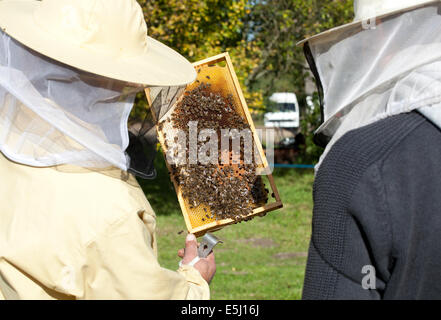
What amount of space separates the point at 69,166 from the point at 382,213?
1078mm

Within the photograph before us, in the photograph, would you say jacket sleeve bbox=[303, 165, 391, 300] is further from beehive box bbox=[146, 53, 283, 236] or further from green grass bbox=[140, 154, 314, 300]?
green grass bbox=[140, 154, 314, 300]

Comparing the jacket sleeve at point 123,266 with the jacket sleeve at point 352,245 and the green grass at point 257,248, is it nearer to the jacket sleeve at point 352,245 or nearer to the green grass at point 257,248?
the jacket sleeve at point 352,245

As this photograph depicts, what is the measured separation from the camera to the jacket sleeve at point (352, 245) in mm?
1336

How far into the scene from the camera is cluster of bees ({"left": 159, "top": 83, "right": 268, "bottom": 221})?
278 centimetres

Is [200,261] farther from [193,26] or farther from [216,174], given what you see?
[193,26]

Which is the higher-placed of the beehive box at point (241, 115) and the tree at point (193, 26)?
the tree at point (193, 26)

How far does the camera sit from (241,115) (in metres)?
3.01

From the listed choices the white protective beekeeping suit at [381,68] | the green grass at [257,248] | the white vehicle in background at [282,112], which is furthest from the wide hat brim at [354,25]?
the white vehicle in background at [282,112]

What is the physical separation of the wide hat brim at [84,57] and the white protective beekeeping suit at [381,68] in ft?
1.93

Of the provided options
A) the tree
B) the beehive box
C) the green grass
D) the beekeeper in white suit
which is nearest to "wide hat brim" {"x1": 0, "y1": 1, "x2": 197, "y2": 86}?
the beekeeper in white suit

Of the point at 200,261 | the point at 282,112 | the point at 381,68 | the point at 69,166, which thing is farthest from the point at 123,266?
the point at 282,112

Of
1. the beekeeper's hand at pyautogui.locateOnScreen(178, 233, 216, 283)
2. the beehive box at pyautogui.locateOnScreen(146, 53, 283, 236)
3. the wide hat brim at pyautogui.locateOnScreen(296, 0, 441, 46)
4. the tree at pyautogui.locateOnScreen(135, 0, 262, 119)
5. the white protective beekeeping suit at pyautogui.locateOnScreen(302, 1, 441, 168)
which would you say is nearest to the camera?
the white protective beekeeping suit at pyautogui.locateOnScreen(302, 1, 441, 168)

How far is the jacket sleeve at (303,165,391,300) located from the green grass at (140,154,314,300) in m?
3.75

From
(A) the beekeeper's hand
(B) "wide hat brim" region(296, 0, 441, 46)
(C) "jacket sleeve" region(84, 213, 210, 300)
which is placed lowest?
(A) the beekeeper's hand
